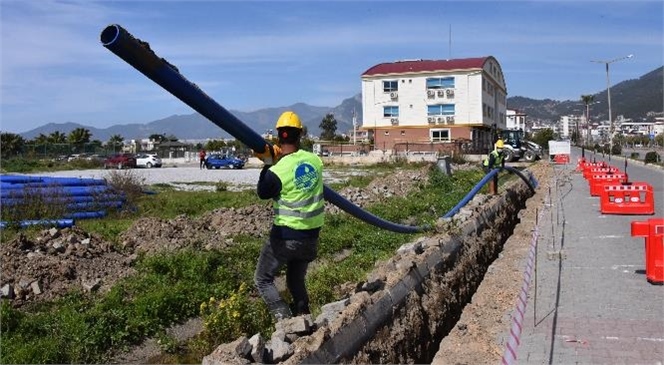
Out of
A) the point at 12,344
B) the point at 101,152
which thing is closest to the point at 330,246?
the point at 12,344

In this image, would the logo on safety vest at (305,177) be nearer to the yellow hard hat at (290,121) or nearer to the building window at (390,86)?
the yellow hard hat at (290,121)

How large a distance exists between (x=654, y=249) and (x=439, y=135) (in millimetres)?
51911

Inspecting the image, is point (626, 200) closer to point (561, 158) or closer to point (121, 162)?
point (561, 158)

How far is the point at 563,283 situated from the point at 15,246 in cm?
744

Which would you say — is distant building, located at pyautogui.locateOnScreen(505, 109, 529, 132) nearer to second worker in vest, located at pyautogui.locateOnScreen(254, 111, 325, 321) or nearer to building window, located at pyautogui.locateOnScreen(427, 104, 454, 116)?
building window, located at pyautogui.locateOnScreen(427, 104, 454, 116)

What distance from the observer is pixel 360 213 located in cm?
738

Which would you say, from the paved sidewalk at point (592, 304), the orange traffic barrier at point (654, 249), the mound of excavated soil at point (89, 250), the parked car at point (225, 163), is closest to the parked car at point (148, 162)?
the parked car at point (225, 163)

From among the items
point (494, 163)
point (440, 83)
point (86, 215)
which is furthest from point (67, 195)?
point (440, 83)

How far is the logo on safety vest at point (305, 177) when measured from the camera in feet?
16.5

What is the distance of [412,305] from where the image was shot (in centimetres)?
641

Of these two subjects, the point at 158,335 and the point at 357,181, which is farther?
the point at 357,181

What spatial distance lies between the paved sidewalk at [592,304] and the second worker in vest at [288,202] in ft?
7.81

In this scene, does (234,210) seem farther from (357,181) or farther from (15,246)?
(357,181)

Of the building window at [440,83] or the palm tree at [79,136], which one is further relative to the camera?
the palm tree at [79,136]
